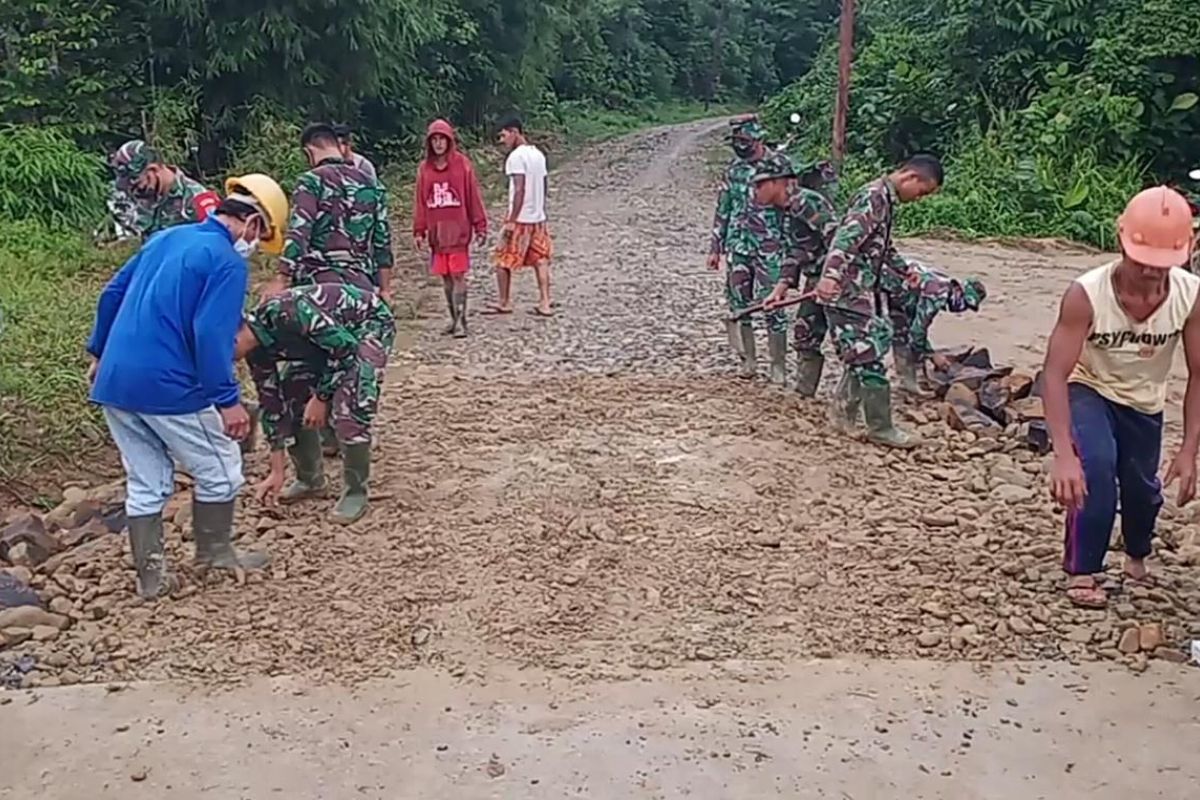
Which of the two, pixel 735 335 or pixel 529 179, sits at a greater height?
pixel 529 179

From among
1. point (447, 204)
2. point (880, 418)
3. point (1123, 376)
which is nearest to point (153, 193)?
point (447, 204)

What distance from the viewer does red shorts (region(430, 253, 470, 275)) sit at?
32.0 feet

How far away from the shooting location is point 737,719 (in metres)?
4.15

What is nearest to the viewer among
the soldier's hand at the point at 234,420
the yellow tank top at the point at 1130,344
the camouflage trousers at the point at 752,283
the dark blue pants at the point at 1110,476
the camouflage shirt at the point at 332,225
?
the yellow tank top at the point at 1130,344

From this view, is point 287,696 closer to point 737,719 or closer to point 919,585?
point 737,719

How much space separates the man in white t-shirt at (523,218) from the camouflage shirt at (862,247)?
3920 mm

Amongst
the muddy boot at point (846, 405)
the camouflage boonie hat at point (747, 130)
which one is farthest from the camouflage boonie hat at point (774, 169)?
the muddy boot at point (846, 405)

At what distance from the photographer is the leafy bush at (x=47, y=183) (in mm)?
13703

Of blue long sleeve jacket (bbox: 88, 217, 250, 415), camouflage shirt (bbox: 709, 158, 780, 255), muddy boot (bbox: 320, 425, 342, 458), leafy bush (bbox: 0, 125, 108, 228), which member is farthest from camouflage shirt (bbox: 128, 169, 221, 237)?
leafy bush (bbox: 0, 125, 108, 228)

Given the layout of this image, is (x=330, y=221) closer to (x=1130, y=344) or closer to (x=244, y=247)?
(x=244, y=247)

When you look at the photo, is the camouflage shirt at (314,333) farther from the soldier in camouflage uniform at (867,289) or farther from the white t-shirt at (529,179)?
the white t-shirt at (529,179)

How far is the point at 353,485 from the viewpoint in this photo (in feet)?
19.3

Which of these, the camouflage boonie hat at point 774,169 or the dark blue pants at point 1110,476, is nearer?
the dark blue pants at point 1110,476

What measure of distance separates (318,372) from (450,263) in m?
4.06
